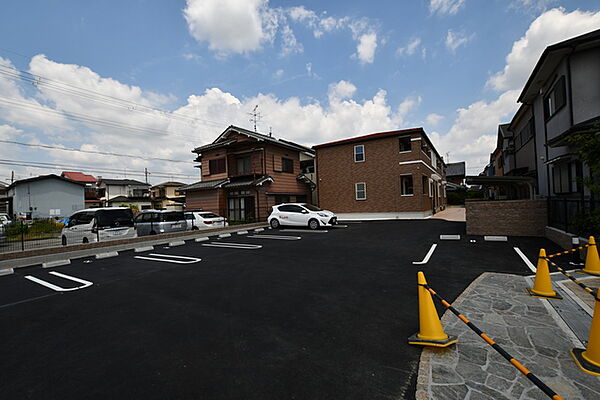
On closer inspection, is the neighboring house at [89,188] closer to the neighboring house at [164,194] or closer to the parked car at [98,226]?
the neighboring house at [164,194]

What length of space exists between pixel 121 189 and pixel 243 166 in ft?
132

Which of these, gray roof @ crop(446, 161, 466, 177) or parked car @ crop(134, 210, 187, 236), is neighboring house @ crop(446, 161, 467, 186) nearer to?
gray roof @ crop(446, 161, 466, 177)

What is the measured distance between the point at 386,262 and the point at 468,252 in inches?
114

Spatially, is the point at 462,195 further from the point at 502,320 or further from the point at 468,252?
the point at 502,320

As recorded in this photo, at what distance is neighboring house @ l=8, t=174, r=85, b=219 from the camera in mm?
32250

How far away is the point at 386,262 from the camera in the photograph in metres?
7.12

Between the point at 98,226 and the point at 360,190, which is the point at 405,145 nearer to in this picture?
the point at 360,190

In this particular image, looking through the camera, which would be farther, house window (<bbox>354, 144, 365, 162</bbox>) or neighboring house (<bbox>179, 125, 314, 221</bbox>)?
house window (<bbox>354, 144, 365, 162</bbox>)

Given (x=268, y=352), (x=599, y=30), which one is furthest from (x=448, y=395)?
(x=599, y=30)

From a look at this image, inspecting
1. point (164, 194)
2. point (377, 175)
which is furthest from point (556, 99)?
point (164, 194)

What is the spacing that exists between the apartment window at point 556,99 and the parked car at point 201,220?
15935 millimetres

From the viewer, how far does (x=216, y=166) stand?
2281 centimetres

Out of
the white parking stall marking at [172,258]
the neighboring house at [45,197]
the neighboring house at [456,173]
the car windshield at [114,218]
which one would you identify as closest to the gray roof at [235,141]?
the car windshield at [114,218]

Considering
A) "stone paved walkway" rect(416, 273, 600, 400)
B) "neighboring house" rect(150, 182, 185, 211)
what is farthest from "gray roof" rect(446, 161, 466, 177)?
"stone paved walkway" rect(416, 273, 600, 400)
